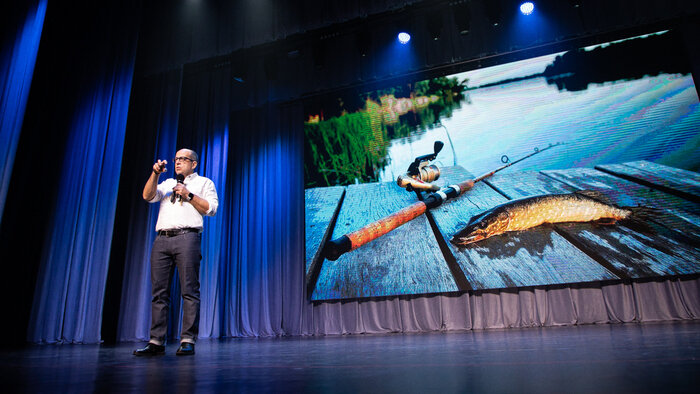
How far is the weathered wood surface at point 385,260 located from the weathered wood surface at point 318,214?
107mm

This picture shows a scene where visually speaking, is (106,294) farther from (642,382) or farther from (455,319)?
(642,382)

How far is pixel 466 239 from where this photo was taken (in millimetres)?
3098

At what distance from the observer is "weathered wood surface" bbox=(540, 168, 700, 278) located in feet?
8.79

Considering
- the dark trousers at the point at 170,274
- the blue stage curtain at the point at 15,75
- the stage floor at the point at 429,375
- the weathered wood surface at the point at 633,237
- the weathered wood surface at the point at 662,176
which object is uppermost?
the blue stage curtain at the point at 15,75

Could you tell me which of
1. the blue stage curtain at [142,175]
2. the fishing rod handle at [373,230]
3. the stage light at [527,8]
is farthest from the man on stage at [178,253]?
the stage light at [527,8]

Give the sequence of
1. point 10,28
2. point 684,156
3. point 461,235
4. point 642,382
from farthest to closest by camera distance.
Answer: point 10,28 → point 461,235 → point 684,156 → point 642,382

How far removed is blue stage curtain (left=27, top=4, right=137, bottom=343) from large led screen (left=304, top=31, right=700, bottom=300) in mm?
1929

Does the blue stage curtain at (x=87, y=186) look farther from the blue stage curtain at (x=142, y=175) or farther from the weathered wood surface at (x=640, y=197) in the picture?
the weathered wood surface at (x=640, y=197)

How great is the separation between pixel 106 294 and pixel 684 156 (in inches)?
197

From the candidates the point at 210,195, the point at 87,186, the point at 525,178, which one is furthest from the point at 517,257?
the point at 87,186

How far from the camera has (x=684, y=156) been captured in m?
2.85

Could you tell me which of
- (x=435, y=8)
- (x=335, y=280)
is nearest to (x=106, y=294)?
(x=335, y=280)

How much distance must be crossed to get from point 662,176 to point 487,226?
1.31 meters

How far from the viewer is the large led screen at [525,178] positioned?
2838 millimetres
